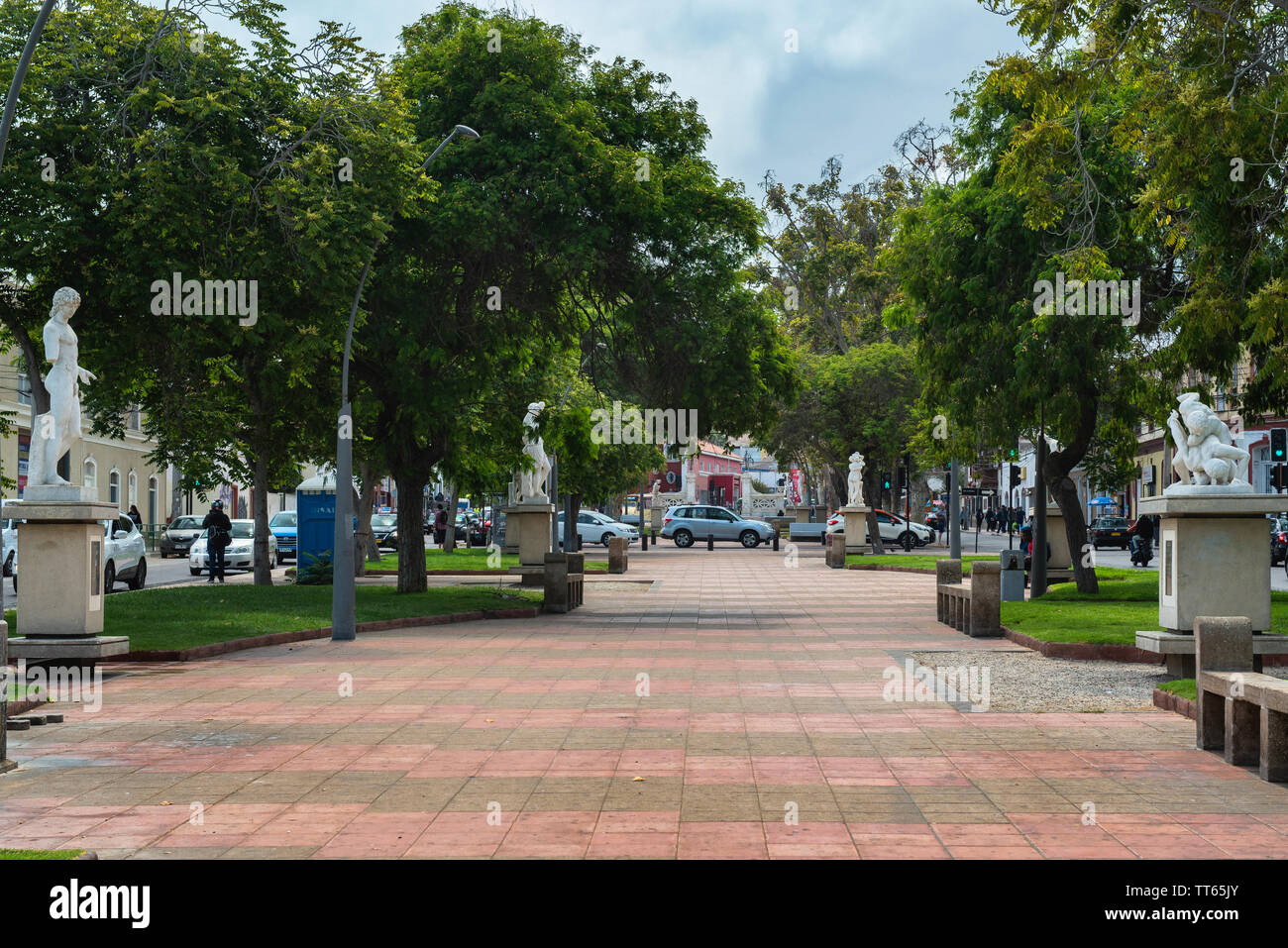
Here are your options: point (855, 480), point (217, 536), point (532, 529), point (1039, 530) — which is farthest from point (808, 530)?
point (1039, 530)

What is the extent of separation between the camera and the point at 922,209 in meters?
24.3

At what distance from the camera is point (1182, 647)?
12055 mm

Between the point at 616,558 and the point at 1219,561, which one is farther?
the point at 616,558

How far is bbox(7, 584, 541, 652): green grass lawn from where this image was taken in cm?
1634

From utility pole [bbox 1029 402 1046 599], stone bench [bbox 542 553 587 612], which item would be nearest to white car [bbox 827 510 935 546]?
utility pole [bbox 1029 402 1046 599]

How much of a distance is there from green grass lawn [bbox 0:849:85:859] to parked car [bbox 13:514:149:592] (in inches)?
873

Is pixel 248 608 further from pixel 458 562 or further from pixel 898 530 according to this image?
pixel 898 530

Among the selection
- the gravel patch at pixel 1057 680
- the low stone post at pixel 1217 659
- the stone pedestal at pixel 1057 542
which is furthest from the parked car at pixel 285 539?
the low stone post at pixel 1217 659

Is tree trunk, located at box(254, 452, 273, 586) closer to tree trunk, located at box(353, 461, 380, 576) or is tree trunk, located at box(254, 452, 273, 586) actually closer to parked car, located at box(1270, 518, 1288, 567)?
tree trunk, located at box(353, 461, 380, 576)

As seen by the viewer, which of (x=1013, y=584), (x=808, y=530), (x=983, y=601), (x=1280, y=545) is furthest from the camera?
(x=808, y=530)

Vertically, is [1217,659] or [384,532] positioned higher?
[384,532]

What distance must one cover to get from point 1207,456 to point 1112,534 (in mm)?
45440

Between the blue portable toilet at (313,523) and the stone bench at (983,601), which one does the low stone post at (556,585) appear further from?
the blue portable toilet at (313,523)
